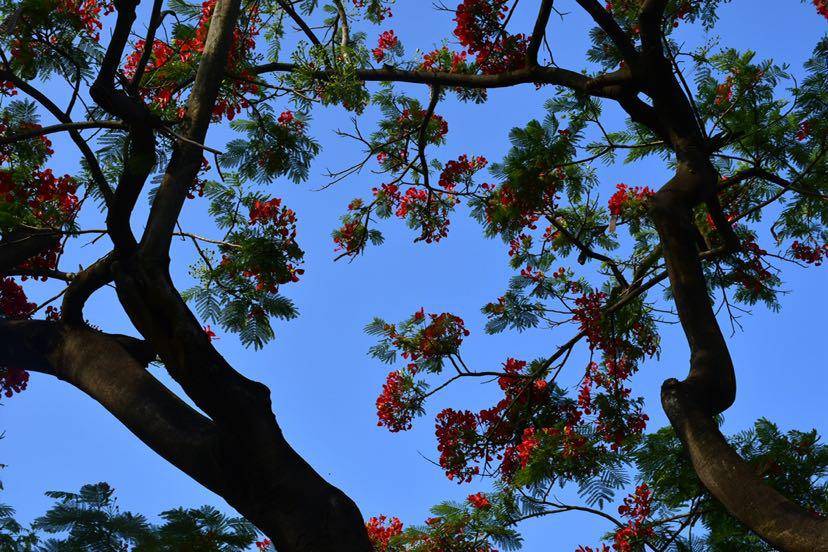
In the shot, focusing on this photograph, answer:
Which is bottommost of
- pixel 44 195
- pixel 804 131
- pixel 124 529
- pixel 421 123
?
pixel 124 529

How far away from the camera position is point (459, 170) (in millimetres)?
7000

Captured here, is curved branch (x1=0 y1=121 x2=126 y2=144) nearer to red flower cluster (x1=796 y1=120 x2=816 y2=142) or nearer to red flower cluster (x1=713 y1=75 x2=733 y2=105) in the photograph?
red flower cluster (x1=713 y1=75 x2=733 y2=105)

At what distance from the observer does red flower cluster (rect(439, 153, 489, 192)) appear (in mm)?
6996

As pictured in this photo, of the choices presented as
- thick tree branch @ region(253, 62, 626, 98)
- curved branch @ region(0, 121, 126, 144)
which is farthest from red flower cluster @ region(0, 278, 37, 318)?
thick tree branch @ region(253, 62, 626, 98)

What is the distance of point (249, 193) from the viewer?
16.8 ft

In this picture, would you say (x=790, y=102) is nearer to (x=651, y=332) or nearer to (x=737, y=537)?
(x=651, y=332)

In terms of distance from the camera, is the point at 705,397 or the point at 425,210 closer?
the point at 705,397

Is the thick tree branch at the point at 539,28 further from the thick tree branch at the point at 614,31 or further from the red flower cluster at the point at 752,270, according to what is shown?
the red flower cluster at the point at 752,270

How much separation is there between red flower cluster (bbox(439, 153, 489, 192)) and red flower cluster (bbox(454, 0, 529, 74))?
153 centimetres

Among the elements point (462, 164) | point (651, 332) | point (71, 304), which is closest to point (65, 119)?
point (71, 304)

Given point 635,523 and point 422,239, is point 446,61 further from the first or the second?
point 635,523

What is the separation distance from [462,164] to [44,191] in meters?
3.53

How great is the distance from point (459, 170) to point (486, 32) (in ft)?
5.59

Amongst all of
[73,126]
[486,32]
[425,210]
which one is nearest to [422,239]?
[425,210]
